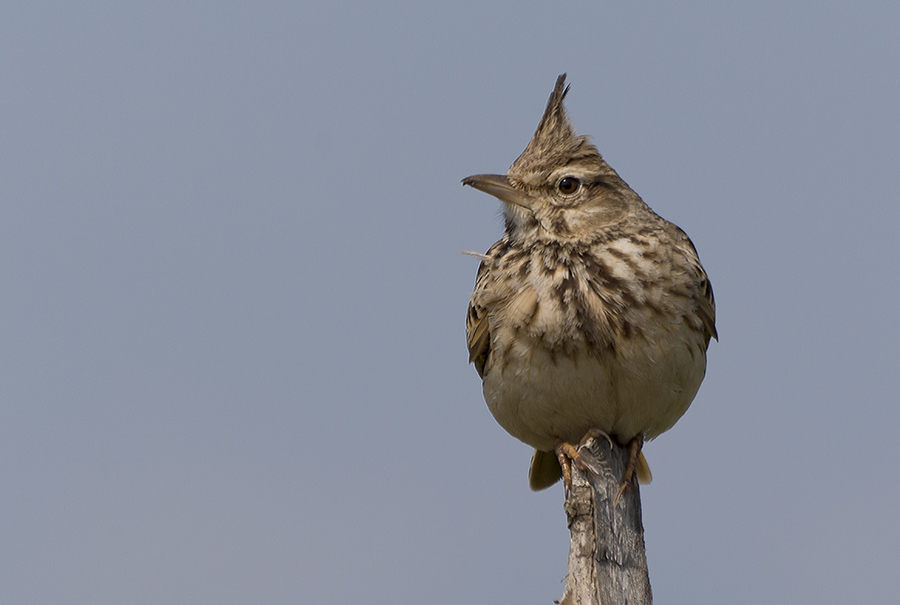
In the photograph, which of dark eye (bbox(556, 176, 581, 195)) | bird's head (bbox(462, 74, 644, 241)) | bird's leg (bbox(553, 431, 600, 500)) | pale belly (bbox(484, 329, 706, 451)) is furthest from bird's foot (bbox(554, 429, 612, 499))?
dark eye (bbox(556, 176, 581, 195))

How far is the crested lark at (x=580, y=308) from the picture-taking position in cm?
713

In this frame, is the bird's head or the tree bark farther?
the bird's head

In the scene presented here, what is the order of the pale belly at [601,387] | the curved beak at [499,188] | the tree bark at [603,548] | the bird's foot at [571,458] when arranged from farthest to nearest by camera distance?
the curved beak at [499,188] < the pale belly at [601,387] < the bird's foot at [571,458] < the tree bark at [603,548]

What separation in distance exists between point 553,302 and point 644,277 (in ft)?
2.09

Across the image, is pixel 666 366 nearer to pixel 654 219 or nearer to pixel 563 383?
pixel 563 383

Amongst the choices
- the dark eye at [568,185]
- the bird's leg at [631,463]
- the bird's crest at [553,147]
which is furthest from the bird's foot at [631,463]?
the bird's crest at [553,147]

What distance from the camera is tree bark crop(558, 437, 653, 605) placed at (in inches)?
229

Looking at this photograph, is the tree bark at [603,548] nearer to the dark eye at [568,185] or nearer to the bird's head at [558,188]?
the bird's head at [558,188]

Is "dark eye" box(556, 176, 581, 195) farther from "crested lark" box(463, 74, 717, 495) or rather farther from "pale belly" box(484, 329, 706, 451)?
"pale belly" box(484, 329, 706, 451)

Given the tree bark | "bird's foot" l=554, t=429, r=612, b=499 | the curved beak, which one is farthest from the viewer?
the curved beak

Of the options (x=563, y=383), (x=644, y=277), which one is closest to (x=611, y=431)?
(x=563, y=383)

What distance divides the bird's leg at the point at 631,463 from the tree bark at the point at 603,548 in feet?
0.22

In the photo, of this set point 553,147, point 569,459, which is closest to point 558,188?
point 553,147

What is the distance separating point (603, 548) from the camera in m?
5.93
